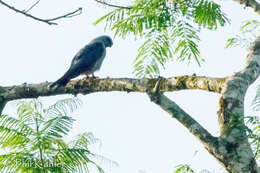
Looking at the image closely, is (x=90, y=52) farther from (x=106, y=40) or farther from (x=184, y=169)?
(x=184, y=169)

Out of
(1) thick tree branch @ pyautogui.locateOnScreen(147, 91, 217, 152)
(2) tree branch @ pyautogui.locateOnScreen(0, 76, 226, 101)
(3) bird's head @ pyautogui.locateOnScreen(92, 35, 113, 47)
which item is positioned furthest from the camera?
(3) bird's head @ pyautogui.locateOnScreen(92, 35, 113, 47)

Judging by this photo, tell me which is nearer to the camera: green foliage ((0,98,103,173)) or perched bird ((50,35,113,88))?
green foliage ((0,98,103,173))

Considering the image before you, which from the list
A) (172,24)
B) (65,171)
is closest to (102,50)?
(172,24)

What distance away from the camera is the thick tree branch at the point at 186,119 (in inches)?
126

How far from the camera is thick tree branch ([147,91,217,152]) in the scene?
10.5 feet

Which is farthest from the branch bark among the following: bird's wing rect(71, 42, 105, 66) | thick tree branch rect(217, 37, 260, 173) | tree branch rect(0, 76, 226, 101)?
bird's wing rect(71, 42, 105, 66)

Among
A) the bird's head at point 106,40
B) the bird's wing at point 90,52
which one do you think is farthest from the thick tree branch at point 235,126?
the bird's head at point 106,40

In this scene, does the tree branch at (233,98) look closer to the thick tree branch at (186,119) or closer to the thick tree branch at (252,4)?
the thick tree branch at (186,119)

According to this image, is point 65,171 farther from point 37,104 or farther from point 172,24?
point 172,24

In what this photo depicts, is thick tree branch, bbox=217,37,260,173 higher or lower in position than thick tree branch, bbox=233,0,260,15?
lower

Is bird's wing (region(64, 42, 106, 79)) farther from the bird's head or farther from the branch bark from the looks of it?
the branch bark

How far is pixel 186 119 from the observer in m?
3.50

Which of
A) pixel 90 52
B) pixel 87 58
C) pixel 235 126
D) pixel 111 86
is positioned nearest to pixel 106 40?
pixel 90 52

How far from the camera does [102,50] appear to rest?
832 centimetres
